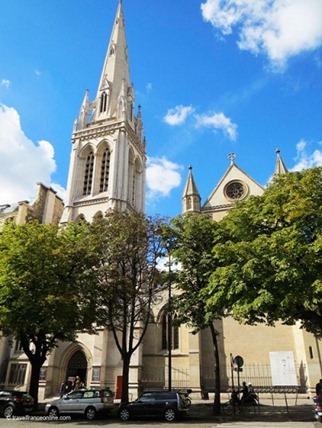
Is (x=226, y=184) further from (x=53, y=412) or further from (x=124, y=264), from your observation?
(x=53, y=412)

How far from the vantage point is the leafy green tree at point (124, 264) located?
19.1 metres

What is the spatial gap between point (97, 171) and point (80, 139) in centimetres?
543

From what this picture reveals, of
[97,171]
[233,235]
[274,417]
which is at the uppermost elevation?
[97,171]

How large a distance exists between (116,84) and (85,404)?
4014 cm

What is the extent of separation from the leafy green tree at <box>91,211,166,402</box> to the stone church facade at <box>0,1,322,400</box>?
9.94 ft

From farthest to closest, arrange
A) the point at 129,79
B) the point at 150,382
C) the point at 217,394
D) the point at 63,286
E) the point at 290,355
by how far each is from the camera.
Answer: the point at 129,79, the point at 150,382, the point at 290,355, the point at 63,286, the point at 217,394

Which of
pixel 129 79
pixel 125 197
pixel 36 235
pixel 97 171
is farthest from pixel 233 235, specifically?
pixel 129 79

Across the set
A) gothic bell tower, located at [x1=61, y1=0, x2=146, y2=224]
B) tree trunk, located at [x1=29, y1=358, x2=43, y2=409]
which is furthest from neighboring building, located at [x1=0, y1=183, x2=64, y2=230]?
tree trunk, located at [x1=29, y1=358, x2=43, y2=409]

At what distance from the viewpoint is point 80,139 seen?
1731 inches

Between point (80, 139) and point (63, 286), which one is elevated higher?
point (80, 139)

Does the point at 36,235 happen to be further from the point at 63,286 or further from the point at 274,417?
the point at 274,417

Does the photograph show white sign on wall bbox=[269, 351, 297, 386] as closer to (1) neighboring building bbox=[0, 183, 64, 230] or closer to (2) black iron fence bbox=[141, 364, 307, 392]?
(2) black iron fence bbox=[141, 364, 307, 392]

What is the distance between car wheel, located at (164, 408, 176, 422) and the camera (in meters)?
15.4

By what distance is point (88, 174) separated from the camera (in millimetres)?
42250
